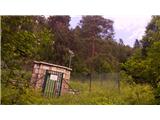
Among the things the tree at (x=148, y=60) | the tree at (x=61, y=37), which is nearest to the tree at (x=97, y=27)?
the tree at (x=61, y=37)

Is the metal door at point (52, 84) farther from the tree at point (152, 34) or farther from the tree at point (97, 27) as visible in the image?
the tree at point (152, 34)

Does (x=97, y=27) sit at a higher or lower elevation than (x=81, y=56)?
higher

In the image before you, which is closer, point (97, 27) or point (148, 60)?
point (148, 60)

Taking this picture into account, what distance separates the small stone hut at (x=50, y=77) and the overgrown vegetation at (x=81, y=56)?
52mm

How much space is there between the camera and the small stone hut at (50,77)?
3570 mm

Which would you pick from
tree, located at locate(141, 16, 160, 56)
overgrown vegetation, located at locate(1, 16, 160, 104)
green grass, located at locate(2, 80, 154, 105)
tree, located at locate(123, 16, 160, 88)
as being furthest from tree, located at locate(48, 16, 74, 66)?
tree, located at locate(141, 16, 160, 56)

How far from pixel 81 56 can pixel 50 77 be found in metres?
0.39

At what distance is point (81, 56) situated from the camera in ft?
11.8

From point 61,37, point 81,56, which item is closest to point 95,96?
point 81,56

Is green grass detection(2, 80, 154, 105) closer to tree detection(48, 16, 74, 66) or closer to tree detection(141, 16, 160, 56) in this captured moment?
tree detection(48, 16, 74, 66)

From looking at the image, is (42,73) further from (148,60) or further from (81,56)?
(148,60)
